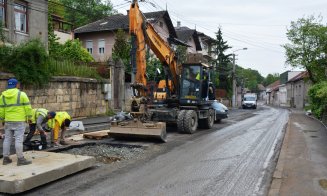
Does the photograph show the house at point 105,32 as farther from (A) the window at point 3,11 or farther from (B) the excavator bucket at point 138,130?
(B) the excavator bucket at point 138,130

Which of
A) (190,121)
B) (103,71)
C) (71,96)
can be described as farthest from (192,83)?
(103,71)

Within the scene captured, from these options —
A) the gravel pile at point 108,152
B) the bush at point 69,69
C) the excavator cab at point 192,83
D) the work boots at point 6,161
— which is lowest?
the gravel pile at point 108,152

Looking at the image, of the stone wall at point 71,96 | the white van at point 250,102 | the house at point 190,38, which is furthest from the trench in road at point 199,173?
the white van at point 250,102

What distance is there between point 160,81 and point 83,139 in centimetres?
613

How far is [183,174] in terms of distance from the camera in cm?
791

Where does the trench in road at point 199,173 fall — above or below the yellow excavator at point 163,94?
below

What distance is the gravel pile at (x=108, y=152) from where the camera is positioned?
928 cm

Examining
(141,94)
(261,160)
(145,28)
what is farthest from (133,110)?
(261,160)

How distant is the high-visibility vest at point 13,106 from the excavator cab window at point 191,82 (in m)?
9.36

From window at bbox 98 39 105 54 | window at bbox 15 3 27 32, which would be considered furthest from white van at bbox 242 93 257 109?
window at bbox 15 3 27 32

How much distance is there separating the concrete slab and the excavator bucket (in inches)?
160

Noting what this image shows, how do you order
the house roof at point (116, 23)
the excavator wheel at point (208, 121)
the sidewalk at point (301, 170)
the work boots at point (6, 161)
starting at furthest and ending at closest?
the house roof at point (116, 23) → the excavator wheel at point (208, 121) → the work boots at point (6, 161) → the sidewalk at point (301, 170)

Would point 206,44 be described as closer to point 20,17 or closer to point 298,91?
point 298,91

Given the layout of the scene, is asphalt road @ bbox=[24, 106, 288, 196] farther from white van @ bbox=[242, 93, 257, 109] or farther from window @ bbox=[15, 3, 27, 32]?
white van @ bbox=[242, 93, 257, 109]
